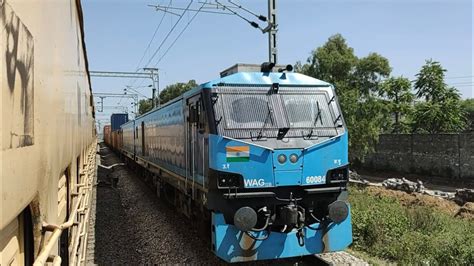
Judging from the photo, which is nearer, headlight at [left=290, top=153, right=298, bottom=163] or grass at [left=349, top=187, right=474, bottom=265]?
headlight at [left=290, top=153, right=298, bottom=163]

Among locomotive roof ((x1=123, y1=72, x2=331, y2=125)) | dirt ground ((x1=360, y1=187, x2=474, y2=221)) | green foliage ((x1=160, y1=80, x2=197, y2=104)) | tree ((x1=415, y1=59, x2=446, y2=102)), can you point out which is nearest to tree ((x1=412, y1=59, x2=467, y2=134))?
tree ((x1=415, y1=59, x2=446, y2=102))

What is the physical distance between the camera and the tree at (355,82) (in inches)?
939

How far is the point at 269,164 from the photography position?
6.30 metres

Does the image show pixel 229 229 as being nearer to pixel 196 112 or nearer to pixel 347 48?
pixel 196 112

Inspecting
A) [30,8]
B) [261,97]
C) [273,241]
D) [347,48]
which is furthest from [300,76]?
[347,48]

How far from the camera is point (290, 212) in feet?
20.2

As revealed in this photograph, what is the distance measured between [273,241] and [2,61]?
221 inches

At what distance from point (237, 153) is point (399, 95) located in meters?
31.4

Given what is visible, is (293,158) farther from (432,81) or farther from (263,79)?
(432,81)

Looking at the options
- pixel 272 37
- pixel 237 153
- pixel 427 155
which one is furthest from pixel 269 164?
pixel 427 155

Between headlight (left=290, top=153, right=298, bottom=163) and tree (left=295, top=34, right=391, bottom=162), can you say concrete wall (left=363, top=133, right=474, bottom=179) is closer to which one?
tree (left=295, top=34, right=391, bottom=162)

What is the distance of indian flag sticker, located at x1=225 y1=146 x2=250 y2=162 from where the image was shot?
617cm

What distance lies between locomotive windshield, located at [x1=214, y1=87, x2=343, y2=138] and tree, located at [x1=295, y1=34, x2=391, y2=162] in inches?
664

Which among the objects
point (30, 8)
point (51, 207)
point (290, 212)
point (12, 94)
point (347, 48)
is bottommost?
point (290, 212)
